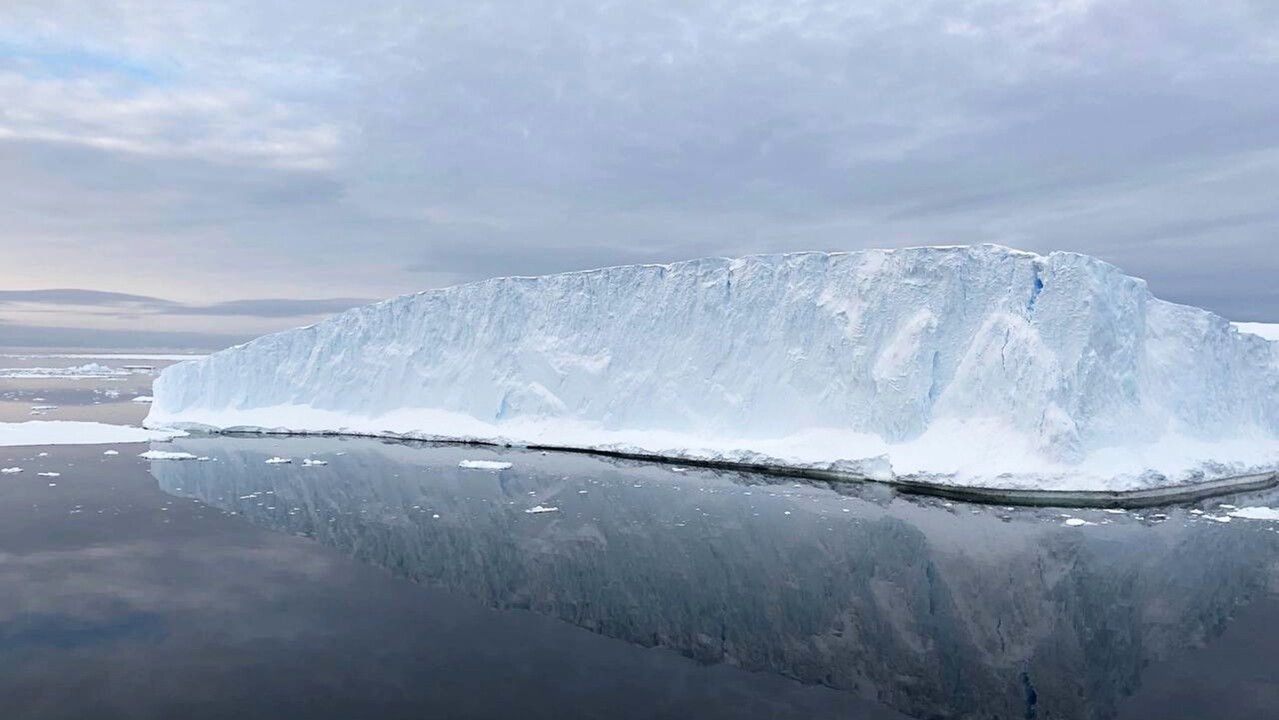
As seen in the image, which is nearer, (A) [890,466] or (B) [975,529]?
(B) [975,529]

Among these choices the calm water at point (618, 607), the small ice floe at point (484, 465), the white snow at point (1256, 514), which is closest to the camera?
the calm water at point (618, 607)

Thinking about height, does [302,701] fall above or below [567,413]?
below

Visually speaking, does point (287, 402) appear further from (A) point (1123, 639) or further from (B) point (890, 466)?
(A) point (1123, 639)

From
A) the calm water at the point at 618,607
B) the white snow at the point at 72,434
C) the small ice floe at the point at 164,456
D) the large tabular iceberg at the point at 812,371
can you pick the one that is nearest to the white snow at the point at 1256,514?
the calm water at the point at 618,607

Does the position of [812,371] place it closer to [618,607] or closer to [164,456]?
[618,607]

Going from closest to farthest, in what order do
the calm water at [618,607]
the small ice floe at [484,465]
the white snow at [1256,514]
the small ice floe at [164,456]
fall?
1. the calm water at [618,607]
2. the white snow at [1256,514]
3. the small ice floe at [484,465]
4. the small ice floe at [164,456]

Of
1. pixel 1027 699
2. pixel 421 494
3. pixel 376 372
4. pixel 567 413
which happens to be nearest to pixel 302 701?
pixel 1027 699

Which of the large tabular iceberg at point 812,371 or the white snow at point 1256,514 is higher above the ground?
the large tabular iceberg at point 812,371

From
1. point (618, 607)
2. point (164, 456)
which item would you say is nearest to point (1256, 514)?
point (618, 607)

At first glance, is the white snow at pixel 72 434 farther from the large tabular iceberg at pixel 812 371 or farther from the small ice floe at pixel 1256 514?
the small ice floe at pixel 1256 514
